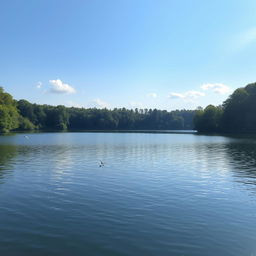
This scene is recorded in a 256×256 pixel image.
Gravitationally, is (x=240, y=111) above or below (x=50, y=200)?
above

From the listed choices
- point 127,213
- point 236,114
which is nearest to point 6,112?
point 236,114

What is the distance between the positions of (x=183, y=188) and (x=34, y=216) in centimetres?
1178

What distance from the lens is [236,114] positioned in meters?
139

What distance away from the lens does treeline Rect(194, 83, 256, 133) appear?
13200 cm

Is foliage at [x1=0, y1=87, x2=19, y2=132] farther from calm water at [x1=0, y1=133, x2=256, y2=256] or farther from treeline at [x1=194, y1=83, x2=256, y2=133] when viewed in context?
treeline at [x1=194, y1=83, x2=256, y2=133]

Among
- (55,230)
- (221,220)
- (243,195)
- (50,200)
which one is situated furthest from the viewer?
(243,195)

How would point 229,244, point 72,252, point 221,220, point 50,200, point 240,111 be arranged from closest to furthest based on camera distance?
point 72,252 → point 229,244 → point 221,220 → point 50,200 → point 240,111

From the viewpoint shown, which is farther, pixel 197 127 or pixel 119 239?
pixel 197 127

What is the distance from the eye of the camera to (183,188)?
74.2 ft

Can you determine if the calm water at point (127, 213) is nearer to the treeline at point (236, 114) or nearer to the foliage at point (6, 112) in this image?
the foliage at point (6, 112)

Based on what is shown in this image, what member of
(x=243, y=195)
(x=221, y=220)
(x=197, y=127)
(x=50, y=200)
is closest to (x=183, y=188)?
(x=243, y=195)

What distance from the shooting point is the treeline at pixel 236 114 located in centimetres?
13200

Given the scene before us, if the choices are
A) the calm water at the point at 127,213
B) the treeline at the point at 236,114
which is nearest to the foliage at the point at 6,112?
the calm water at the point at 127,213

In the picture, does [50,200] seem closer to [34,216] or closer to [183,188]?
[34,216]
